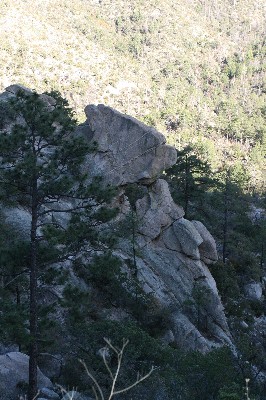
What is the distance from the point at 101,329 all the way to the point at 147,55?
132312 mm

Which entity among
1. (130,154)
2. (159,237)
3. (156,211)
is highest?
(130,154)

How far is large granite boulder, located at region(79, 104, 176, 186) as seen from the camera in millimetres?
25953

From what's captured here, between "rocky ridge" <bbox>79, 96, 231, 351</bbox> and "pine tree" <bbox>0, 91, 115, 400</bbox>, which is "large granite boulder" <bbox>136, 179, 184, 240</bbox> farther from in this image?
"pine tree" <bbox>0, 91, 115, 400</bbox>

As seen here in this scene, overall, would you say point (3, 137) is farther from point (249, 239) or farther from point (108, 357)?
point (249, 239)

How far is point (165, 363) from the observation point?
1291 centimetres

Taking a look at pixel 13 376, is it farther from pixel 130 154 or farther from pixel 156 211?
pixel 130 154

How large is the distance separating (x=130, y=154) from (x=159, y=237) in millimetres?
5543

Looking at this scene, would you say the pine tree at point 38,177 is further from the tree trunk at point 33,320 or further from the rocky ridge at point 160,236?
the rocky ridge at point 160,236

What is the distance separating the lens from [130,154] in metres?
26.3

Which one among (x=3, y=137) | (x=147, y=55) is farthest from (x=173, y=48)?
(x=3, y=137)

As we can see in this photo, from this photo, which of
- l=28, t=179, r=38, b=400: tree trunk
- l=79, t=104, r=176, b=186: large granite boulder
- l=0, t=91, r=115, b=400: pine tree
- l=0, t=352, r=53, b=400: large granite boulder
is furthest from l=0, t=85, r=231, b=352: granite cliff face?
l=28, t=179, r=38, b=400: tree trunk

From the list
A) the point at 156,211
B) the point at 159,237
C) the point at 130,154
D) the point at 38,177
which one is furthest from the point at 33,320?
the point at 130,154

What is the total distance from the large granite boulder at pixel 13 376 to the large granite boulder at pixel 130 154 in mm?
14193

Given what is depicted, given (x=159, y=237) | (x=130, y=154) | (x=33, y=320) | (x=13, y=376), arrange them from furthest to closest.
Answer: (x=130, y=154) → (x=159, y=237) → (x=13, y=376) → (x=33, y=320)
